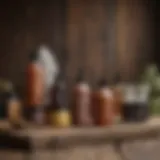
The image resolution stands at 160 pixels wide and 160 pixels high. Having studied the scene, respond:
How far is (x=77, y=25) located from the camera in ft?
6.46

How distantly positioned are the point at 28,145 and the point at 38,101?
222mm

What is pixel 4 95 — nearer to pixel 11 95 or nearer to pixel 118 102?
pixel 11 95

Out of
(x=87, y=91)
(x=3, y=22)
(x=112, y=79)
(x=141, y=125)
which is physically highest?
(x=3, y=22)

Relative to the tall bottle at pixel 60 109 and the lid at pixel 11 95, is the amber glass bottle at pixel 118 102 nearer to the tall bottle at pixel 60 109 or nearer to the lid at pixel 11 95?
the tall bottle at pixel 60 109

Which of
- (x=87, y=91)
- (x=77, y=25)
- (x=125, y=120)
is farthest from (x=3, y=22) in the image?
(x=125, y=120)

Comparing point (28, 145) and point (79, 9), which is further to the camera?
point (79, 9)

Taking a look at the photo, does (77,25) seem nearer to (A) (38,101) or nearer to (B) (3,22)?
(B) (3,22)

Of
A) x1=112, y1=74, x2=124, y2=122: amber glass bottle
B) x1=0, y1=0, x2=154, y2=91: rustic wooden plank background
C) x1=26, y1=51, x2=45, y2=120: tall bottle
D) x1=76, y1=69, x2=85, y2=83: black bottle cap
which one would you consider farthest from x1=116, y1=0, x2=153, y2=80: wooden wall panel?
x1=26, y1=51, x2=45, y2=120: tall bottle

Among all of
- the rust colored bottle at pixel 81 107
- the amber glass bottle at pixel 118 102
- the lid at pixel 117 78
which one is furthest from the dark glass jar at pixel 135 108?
the lid at pixel 117 78

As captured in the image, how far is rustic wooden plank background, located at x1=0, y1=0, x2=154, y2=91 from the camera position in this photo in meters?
1.85

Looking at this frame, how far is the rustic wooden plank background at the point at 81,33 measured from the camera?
185cm

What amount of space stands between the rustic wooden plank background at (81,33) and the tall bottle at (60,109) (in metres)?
0.32

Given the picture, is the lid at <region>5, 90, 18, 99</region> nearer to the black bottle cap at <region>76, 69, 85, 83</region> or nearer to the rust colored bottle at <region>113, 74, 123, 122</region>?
the black bottle cap at <region>76, 69, 85, 83</region>

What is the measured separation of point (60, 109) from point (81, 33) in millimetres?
527
